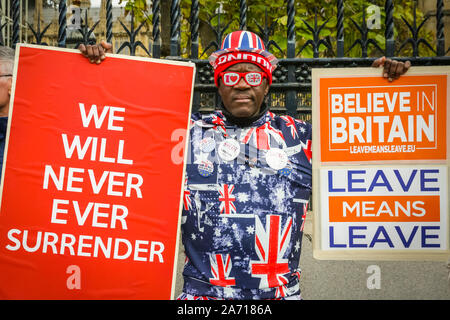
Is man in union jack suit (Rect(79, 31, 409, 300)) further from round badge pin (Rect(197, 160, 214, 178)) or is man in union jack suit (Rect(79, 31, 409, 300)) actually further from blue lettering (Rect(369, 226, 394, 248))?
blue lettering (Rect(369, 226, 394, 248))

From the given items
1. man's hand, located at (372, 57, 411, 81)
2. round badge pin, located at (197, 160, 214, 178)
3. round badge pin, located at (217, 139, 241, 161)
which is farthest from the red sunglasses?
man's hand, located at (372, 57, 411, 81)

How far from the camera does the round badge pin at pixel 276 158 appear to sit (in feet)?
8.33

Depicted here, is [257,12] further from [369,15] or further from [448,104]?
[448,104]

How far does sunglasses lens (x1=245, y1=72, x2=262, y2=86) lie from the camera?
250cm

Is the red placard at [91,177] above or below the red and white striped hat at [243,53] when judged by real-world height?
below

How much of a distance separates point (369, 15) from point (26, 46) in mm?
2239

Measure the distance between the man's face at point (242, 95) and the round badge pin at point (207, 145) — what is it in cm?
21

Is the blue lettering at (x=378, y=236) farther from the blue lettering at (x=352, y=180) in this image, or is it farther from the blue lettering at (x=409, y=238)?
the blue lettering at (x=352, y=180)

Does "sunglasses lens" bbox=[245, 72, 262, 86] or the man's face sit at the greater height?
"sunglasses lens" bbox=[245, 72, 262, 86]

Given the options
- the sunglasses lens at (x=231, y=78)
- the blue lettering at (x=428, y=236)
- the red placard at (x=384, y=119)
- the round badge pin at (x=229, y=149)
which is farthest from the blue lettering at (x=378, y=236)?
the sunglasses lens at (x=231, y=78)

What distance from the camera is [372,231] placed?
2.49 metres

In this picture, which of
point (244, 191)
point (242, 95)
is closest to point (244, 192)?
point (244, 191)

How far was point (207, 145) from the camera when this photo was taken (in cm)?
259

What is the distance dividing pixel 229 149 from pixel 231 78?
0.41 meters
